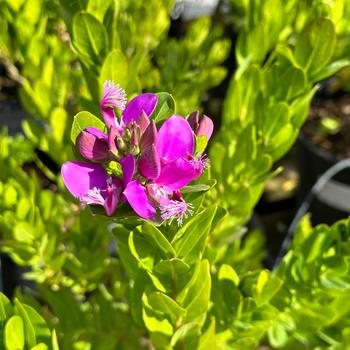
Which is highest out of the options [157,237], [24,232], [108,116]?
[108,116]

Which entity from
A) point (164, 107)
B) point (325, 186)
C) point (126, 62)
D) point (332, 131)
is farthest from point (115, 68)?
point (332, 131)

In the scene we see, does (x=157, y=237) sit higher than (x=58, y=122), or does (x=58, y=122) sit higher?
(x=157, y=237)

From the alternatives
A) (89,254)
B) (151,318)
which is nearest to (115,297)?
(89,254)

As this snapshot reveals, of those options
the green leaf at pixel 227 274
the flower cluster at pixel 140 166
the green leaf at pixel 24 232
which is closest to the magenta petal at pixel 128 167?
the flower cluster at pixel 140 166

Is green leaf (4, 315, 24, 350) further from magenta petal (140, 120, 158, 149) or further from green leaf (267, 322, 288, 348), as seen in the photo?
green leaf (267, 322, 288, 348)

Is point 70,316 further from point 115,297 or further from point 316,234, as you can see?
point 316,234

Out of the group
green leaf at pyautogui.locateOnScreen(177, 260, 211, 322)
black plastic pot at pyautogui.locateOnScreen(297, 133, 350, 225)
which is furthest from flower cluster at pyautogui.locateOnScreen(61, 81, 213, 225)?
black plastic pot at pyautogui.locateOnScreen(297, 133, 350, 225)

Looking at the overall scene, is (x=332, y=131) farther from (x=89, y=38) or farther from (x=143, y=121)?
(x=143, y=121)
